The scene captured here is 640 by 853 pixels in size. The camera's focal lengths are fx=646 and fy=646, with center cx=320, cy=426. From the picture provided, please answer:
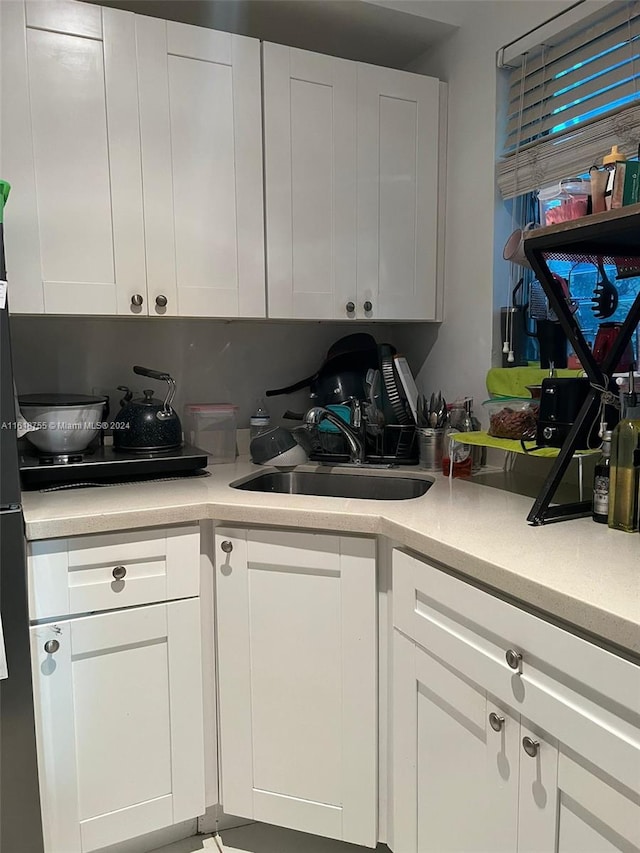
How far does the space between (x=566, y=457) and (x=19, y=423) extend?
50.0 inches

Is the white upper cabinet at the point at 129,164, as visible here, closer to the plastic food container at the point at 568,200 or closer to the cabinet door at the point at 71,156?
the cabinet door at the point at 71,156

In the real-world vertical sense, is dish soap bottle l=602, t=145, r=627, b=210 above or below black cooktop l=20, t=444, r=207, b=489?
above

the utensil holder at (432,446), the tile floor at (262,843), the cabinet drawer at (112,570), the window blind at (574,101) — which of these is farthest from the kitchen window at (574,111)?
the tile floor at (262,843)

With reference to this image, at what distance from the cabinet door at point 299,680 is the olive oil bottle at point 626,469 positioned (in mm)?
534

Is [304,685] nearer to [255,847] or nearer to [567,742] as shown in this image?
[255,847]

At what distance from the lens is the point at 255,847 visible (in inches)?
70.1

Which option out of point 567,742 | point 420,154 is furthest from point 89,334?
point 567,742

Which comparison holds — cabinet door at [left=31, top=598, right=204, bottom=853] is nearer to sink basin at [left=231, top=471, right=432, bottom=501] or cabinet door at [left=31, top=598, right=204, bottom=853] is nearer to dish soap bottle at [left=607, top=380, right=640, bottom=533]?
sink basin at [left=231, top=471, right=432, bottom=501]

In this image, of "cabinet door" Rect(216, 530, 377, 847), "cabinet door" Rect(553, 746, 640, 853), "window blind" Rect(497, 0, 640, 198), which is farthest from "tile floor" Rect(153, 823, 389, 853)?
"window blind" Rect(497, 0, 640, 198)

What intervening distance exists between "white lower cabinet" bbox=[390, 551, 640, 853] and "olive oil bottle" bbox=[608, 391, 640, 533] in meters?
0.34

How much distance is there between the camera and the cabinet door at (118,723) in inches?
59.6

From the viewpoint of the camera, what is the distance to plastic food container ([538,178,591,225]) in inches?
51.0

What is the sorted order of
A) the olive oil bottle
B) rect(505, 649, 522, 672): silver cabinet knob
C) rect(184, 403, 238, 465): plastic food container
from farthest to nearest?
rect(184, 403, 238, 465): plastic food container < the olive oil bottle < rect(505, 649, 522, 672): silver cabinet knob

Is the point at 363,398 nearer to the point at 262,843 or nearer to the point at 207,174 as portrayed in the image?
the point at 207,174
